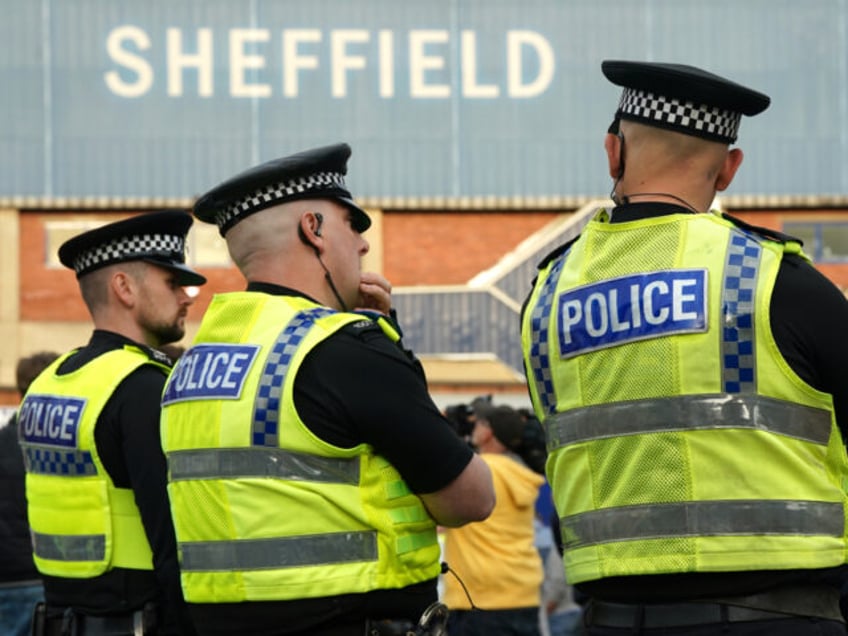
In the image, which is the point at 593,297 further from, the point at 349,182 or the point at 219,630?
the point at 349,182

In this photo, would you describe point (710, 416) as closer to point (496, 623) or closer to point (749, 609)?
point (749, 609)

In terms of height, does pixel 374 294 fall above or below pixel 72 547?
Result: above

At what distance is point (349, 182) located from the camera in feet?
86.4

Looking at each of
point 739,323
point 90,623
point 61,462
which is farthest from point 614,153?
point 90,623

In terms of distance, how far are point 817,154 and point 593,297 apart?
82.4 feet

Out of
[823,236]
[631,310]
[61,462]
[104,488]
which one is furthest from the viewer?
[823,236]

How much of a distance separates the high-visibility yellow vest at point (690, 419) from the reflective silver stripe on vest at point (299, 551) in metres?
0.50

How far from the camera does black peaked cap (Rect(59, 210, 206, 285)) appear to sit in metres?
5.41

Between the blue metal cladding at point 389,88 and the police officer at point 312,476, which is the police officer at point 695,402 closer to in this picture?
the police officer at point 312,476

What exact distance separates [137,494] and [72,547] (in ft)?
1.53

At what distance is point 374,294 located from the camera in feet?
13.3

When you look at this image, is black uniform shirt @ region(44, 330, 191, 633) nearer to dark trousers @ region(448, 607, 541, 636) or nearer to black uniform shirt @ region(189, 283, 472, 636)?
black uniform shirt @ region(189, 283, 472, 636)

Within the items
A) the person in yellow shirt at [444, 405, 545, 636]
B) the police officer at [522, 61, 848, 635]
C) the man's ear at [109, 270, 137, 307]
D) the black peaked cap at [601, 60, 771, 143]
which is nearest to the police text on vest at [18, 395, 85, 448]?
the man's ear at [109, 270, 137, 307]

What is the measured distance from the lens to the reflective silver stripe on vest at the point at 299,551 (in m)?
3.51
